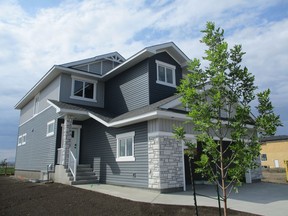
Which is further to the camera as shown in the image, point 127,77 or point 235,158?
point 127,77

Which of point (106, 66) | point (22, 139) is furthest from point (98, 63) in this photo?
point (22, 139)

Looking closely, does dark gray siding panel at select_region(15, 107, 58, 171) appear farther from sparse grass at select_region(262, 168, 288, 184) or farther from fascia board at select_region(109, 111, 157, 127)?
sparse grass at select_region(262, 168, 288, 184)

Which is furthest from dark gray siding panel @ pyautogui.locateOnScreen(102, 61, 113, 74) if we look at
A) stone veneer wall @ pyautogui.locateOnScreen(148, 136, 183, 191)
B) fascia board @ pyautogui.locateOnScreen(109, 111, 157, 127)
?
stone veneer wall @ pyautogui.locateOnScreen(148, 136, 183, 191)

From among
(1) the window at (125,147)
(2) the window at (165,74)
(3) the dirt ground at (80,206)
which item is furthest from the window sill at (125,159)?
(2) the window at (165,74)

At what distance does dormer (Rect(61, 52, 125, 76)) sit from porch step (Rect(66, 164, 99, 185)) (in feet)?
21.3

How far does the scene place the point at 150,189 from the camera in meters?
10.2

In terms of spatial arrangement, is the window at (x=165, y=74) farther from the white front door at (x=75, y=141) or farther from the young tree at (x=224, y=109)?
the young tree at (x=224, y=109)

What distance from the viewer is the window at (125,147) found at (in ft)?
38.0

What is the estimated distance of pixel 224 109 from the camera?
4500mm

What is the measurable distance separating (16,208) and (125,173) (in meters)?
5.09

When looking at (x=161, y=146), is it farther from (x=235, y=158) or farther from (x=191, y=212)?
(x=235, y=158)

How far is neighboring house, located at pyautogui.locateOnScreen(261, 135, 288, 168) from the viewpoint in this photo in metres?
37.5

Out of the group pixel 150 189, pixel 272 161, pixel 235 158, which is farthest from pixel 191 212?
pixel 272 161

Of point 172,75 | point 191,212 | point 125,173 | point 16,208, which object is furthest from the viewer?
point 172,75
